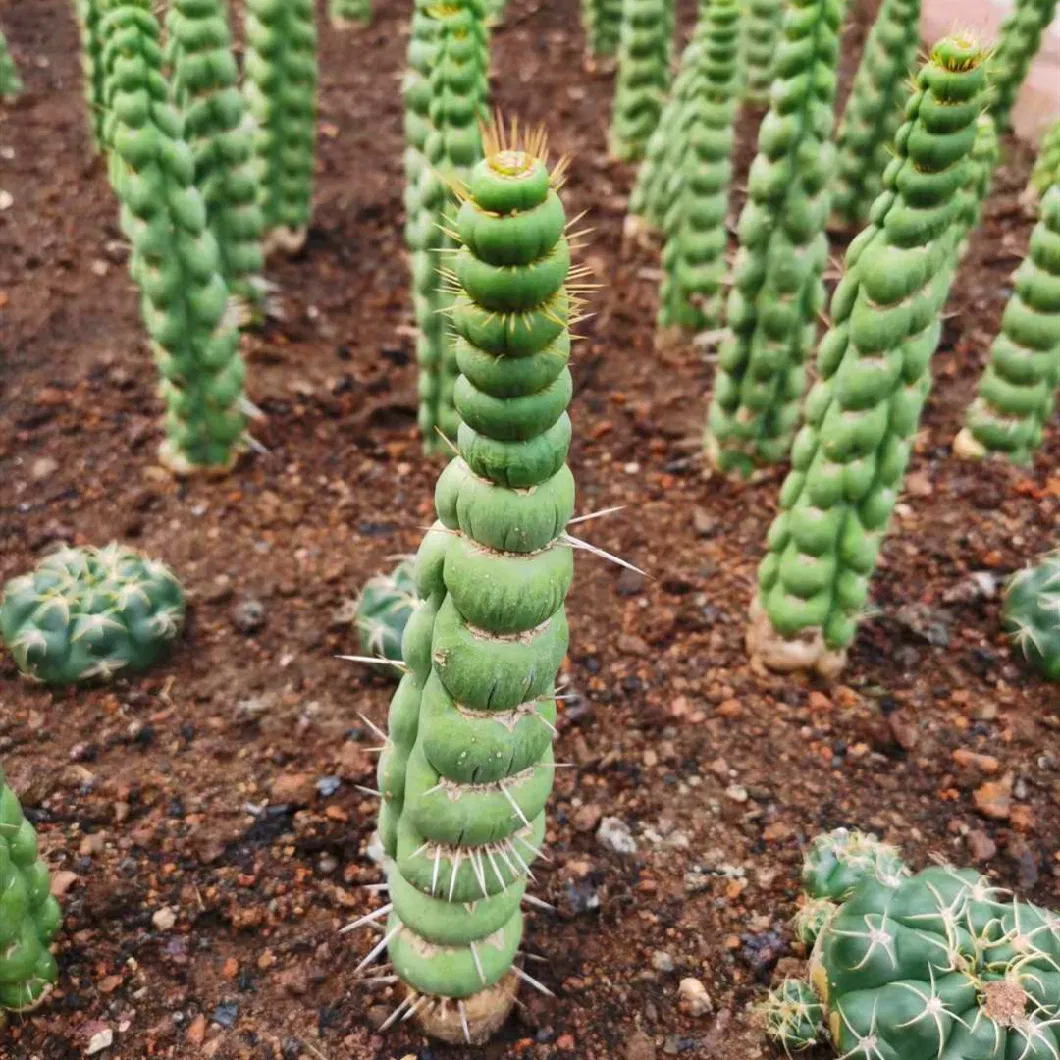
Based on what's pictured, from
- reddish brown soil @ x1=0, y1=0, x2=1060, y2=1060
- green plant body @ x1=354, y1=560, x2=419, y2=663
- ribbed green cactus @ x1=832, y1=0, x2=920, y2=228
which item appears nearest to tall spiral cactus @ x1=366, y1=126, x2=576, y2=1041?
reddish brown soil @ x1=0, y1=0, x2=1060, y2=1060

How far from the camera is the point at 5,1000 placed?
98.0 inches

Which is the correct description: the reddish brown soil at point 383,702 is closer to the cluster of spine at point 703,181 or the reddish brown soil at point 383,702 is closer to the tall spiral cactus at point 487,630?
the cluster of spine at point 703,181

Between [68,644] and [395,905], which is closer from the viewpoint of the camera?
[395,905]

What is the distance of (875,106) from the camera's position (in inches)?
181

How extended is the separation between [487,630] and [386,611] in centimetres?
146

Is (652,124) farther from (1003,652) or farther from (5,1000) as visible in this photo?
(5,1000)

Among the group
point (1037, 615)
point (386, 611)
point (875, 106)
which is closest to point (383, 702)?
point (386, 611)

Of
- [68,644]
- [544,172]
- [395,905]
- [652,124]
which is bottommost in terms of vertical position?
[68,644]

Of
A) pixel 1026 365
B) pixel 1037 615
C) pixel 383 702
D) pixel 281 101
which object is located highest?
pixel 281 101

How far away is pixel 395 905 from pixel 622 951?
0.65 metres

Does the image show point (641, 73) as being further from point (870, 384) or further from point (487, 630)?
point (487, 630)

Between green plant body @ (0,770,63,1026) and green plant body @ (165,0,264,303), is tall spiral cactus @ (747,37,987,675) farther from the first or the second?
green plant body @ (165,0,264,303)

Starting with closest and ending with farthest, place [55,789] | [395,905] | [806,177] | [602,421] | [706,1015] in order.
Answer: [395,905] < [706,1015] < [55,789] < [806,177] < [602,421]

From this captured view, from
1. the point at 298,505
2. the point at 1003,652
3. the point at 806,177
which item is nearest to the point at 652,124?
the point at 806,177
